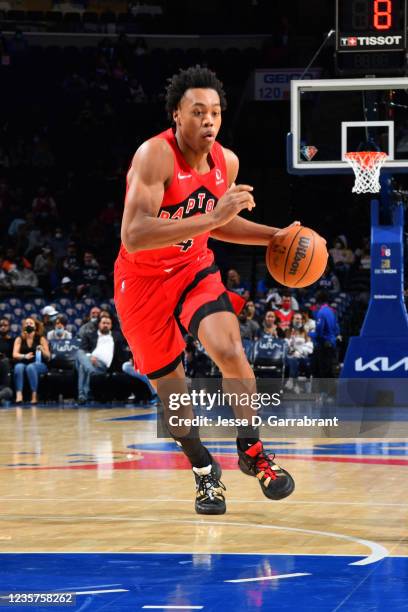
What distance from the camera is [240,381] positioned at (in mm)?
5168

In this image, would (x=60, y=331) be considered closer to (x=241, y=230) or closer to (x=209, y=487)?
(x=209, y=487)

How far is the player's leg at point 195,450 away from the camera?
557cm

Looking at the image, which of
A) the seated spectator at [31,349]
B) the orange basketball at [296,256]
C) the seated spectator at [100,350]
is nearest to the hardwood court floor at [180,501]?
the orange basketball at [296,256]

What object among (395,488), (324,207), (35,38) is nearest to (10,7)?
(35,38)

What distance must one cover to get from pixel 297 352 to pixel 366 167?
4221mm

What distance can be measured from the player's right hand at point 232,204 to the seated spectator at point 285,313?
410 inches

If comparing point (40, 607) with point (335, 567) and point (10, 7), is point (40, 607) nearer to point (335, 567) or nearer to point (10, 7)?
point (335, 567)

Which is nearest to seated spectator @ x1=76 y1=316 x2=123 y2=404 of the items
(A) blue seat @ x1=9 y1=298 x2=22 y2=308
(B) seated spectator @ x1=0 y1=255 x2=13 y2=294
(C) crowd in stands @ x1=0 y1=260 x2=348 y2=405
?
(C) crowd in stands @ x1=0 y1=260 x2=348 y2=405

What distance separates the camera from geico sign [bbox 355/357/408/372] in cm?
1214

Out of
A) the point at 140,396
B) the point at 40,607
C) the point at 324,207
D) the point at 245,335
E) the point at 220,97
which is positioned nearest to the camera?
the point at 40,607

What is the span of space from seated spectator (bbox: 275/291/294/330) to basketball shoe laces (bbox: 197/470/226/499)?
951cm

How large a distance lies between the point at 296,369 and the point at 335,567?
10.4 meters

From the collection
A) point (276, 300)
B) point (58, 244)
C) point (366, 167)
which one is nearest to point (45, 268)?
point (58, 244)

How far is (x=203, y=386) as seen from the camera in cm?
1469
